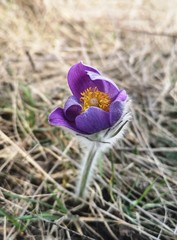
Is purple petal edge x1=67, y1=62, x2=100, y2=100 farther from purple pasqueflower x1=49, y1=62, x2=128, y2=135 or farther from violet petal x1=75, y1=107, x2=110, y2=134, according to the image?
violet petal x1=75, y1=107, x2=110, y2=134

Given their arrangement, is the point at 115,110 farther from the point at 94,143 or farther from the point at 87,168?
the point at 87,168

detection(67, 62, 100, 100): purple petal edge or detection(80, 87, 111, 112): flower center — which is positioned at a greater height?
detection(67, 62, 100, 100): purple petal edge

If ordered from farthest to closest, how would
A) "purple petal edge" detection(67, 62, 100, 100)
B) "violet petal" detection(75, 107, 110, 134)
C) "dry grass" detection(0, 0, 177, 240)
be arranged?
1. "dry grass" detection(0, 0, 177, 240)
2. "purple petal edge" detection(67, 62, 100, 100)
3. "violet petal" detection(75, 107, 110, 134)

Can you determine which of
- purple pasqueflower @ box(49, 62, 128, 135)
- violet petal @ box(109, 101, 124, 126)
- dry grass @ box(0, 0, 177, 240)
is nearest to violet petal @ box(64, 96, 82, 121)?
purple pasqueflower @ box(49, 62, 128, 135)

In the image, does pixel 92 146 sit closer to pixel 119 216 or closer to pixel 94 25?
pixel 119 216

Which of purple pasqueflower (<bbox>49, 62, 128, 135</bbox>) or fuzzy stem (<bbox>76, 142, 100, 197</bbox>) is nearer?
purple pasqueflower (<bbox>49, 62, 128, 135</bbox>)

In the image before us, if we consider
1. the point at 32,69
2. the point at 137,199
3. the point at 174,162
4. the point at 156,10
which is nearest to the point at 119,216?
the point at 137,199
